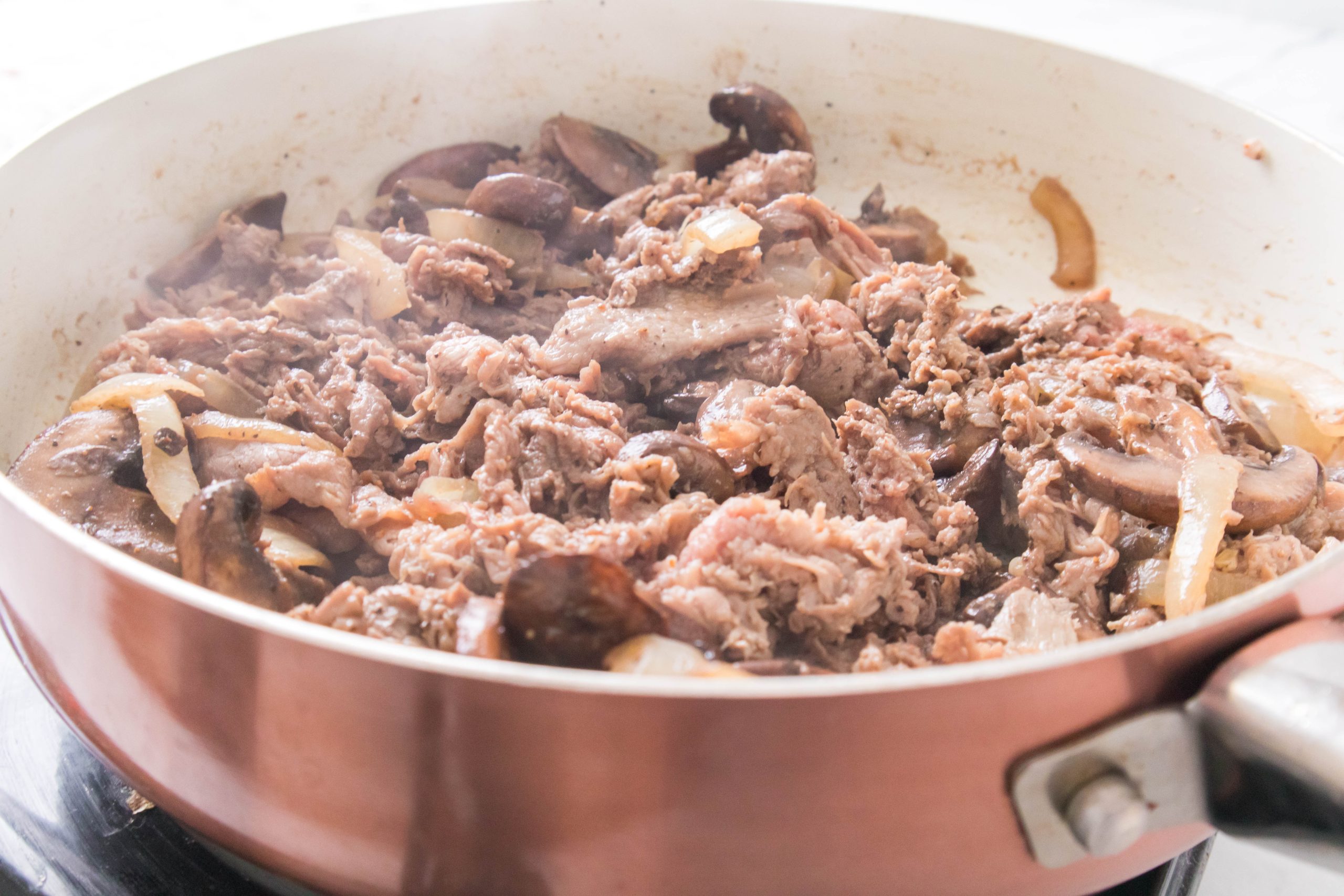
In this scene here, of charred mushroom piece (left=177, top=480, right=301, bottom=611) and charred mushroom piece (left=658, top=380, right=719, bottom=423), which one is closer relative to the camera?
charred mushroom piece (left=177, top=480, right=301, bottom=611)

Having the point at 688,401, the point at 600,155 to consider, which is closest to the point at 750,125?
the point at 600,155

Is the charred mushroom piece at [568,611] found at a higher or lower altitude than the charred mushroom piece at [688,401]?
higher

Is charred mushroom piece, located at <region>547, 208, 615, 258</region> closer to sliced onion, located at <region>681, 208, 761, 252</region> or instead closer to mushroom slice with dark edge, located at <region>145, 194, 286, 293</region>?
sliced onion, located at <region>681, 208, 761, 252</region>

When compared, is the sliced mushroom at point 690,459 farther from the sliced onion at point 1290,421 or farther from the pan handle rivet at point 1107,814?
the sliced onion at point 1290,421

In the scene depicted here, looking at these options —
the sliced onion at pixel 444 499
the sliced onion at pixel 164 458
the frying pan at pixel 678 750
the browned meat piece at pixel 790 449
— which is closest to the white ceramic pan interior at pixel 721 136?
the sliced onion at pixel 164 458

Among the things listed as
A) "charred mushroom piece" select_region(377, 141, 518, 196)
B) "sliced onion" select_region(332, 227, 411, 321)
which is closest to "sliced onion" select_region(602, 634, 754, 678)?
"sliced onion" select_region(332, 227, 411, 321)

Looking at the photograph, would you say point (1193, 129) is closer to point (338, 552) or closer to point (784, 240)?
point (784, 240)

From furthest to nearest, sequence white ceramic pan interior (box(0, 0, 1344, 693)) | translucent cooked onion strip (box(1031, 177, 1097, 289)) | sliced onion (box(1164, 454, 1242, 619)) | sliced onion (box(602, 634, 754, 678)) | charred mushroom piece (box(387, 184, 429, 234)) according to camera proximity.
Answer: translucent cooked onion strip (box(1031, 177, 1097, 289)), charred mushroom piece (box(387, 184, 429, 234)), white ceramic pan interior (box(0, 0, 1344, 693)), sliced onion (box(1164, 454, 1242, 619)), sliced onion (box(602, 634, 754, 678))
